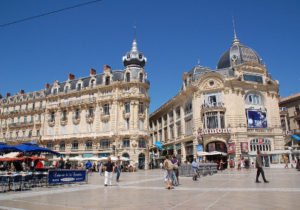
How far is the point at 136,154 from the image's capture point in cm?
4338

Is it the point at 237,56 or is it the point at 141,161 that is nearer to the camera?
the point at 237,56

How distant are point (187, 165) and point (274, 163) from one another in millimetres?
19181

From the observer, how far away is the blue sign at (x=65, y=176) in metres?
14.5

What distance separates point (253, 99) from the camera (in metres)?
39.9

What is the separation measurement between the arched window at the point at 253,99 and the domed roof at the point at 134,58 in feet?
67.2

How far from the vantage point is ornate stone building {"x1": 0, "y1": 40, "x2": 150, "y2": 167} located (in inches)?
1745

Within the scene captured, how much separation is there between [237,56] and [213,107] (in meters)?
11.7

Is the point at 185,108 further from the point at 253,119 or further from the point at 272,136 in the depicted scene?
the point at 272,136

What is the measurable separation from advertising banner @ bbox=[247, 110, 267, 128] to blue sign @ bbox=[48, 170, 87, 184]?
28490 mm

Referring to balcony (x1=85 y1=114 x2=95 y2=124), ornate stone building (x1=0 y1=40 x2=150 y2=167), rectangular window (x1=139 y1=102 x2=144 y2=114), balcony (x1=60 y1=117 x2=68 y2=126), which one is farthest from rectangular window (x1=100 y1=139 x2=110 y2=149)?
balcony (x1=60 y1=117 x2=68 y2=126)

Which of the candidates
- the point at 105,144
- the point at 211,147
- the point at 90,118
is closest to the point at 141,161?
the point at 105,144

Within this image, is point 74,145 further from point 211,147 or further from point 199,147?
point 211,147

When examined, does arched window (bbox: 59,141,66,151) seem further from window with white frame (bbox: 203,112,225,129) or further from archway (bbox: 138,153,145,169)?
window with white frame (bbox: 203,112,225,129)

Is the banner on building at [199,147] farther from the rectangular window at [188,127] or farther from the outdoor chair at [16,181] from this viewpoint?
the outdoor chair at [16,181]
